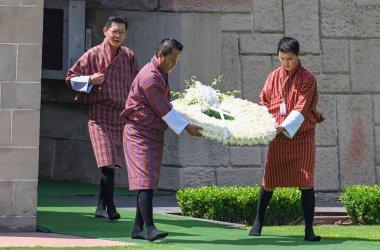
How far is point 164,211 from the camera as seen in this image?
1239 cm

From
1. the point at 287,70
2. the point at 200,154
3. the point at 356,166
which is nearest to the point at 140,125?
the point at 287,70

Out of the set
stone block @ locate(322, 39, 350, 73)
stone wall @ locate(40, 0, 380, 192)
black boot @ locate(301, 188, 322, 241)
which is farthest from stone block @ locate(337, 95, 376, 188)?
black boot @ locate(301, 188, 322, 241)

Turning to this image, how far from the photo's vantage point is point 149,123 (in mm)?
9609

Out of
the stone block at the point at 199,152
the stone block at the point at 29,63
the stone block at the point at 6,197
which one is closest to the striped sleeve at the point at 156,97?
the stone block at the point at 29,63

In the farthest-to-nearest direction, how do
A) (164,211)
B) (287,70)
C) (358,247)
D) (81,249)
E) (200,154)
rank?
(200,154), (164,211), (287,70), (358,247), (81,249)

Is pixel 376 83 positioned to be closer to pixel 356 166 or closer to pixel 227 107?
pixel 356 166

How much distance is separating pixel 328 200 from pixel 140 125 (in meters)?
5.45

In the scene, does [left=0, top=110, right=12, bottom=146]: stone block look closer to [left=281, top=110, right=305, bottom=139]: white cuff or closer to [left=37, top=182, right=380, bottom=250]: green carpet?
[left=37, top=182, right=380, bottom=250]: green carpet

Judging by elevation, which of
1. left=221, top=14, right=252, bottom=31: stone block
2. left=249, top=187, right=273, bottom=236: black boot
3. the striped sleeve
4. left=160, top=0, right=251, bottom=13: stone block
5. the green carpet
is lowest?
the green carpet

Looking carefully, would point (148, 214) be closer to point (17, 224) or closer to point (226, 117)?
point (226, 117)

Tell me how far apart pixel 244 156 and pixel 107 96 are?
11.6ft

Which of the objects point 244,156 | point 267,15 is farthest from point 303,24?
point 244,156

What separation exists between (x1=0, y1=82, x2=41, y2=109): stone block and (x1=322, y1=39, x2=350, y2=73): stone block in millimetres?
5438

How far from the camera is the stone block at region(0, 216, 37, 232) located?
10.0m
